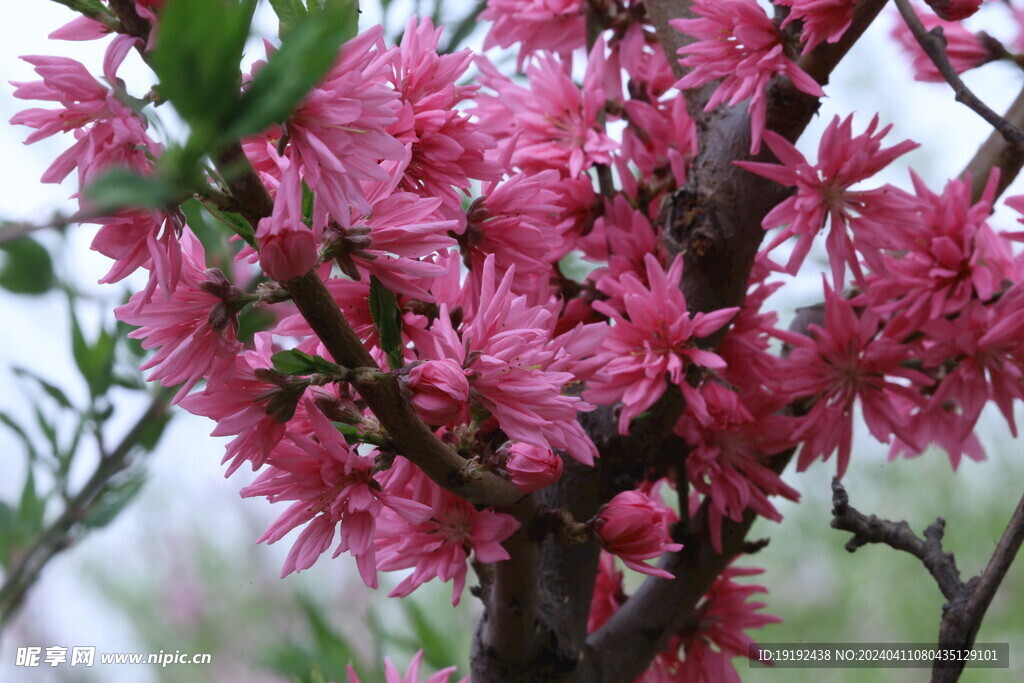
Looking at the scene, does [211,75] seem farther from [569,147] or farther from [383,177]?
[569,147]

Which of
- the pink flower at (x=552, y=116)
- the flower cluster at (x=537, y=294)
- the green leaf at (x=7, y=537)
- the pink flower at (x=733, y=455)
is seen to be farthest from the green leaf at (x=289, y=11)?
the green leaf at (x=7, y=537)

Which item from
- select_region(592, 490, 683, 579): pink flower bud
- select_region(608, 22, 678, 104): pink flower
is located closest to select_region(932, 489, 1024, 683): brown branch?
select_region(592, 490, 683, 579): pink flower bud

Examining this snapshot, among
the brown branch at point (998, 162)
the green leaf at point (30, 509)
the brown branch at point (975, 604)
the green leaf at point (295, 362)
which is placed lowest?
the brown branch at point (975, 604)

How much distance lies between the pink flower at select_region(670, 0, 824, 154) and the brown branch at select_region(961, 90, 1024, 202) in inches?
10.9

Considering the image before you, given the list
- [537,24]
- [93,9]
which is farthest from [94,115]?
[537,24]

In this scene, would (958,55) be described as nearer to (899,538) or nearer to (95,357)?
(899,538)

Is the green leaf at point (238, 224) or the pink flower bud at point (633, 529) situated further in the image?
the pink flower bud at point (633, 529)

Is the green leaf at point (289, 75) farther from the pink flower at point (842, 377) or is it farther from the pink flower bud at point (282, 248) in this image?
the pink flower at point (842, 377)

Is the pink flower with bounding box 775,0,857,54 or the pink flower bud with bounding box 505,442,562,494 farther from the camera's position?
the pink flower with bounding box 775,0,857,54

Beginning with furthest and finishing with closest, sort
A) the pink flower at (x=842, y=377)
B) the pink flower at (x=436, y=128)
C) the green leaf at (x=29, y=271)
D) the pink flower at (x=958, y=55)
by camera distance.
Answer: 1. the green leaf at (x=29, y=271)
2. the pink flower at (x=958, y=55)
3. the pink flower at (x=842, y=377)
4. the pink flower at (x=436, y=128)

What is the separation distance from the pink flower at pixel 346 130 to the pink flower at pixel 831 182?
1.11ft

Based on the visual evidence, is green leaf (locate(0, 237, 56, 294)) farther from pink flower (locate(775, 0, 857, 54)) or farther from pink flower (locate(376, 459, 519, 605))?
pink flower (locate(775, 0, 857, 54))

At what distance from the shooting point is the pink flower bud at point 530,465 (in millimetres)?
487

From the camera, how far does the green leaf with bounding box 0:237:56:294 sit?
104 centimetres
